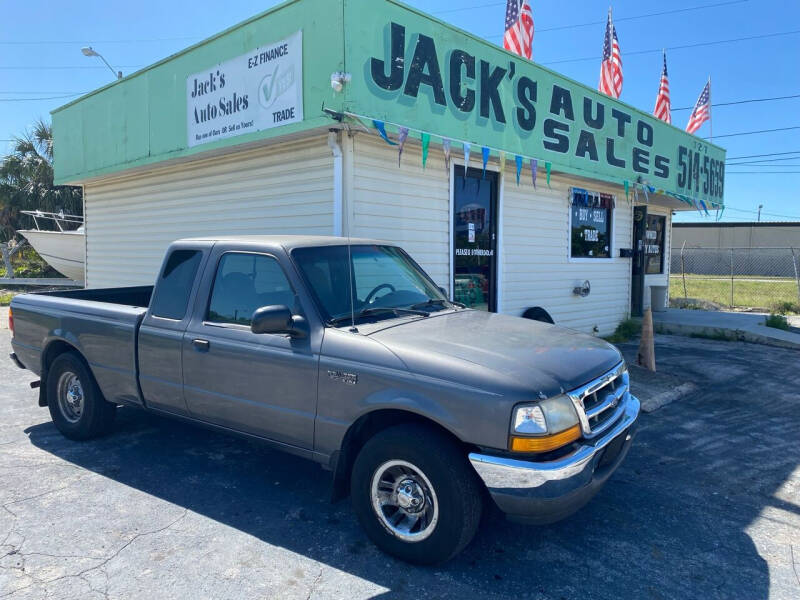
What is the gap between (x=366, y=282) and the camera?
4094 mm

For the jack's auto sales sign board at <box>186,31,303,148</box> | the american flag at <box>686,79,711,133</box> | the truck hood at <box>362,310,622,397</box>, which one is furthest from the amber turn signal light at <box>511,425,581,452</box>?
the american flag at <box>686,79,711,133</box>

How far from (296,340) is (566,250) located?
8010 millimetres

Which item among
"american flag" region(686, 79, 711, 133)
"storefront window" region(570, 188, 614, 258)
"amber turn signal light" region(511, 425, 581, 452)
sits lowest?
"amber turn signal light" region(511, 425, 581, 452)

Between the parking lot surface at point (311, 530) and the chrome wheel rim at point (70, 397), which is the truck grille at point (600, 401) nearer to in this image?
the parking lot surface at point (311, 530)

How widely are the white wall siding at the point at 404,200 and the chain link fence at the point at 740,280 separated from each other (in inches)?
442

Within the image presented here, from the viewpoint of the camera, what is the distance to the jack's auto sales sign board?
6820 millimetres

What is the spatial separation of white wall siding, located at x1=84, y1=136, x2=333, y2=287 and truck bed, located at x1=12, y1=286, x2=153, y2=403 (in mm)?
2823

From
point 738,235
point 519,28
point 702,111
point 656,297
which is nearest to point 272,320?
point 519,28

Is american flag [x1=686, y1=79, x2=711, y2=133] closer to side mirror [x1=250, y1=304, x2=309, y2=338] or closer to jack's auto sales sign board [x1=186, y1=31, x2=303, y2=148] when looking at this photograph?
jack's auto sales sign board [x1=186, y1=31, x2=303, y2=148]

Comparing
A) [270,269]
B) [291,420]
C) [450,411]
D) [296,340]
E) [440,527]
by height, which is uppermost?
[270,269]

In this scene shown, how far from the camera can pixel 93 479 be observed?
438cm

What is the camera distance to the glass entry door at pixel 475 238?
8.40 meters

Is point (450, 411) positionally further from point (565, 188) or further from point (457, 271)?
point (565, 188)

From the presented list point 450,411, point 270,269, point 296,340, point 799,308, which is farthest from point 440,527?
point 799,308
